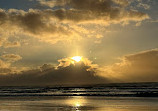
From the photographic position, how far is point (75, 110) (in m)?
28.8

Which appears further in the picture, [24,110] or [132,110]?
[24,110]

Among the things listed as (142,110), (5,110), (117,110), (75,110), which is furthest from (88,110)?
(5,110)

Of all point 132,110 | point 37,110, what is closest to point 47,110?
point 37,110

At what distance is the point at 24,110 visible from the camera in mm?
30031

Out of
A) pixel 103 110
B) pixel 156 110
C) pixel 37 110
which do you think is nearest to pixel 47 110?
pixel 37 110

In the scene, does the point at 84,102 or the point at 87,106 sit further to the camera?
the point at 84,102

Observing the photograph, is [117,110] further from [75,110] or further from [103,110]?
[75,110]

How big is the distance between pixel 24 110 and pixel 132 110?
42.5ft

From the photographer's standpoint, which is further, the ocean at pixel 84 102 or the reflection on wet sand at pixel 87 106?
the ocean at pixel 84 102

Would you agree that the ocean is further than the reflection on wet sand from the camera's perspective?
Yes

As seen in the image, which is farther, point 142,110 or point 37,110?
point 37,110

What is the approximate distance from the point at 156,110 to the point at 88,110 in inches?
303

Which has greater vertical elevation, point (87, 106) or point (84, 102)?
point (84, 102)

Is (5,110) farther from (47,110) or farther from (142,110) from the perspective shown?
(142,110)
